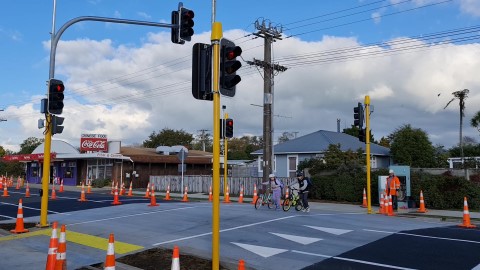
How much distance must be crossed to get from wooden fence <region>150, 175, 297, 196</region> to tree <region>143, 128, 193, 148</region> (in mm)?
40683

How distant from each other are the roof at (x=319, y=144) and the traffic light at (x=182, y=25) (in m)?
23.6

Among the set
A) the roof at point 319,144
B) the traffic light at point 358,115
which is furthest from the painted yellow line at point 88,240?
the roof at point 319,144

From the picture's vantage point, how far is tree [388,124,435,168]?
37.8 meters

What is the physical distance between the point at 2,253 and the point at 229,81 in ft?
21.9

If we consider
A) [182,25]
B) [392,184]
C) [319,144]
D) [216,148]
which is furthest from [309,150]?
[216,148]

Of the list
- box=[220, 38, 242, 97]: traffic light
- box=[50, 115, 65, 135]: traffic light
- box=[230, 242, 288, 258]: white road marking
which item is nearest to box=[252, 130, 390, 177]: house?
box=[50, 115, 65, 135]: traffic light

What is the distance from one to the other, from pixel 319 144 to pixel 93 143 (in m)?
22.4

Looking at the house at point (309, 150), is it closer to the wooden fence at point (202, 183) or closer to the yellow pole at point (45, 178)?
the wooden fence at point (202, 183)

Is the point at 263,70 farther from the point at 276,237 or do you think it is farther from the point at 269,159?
the point at 276,237

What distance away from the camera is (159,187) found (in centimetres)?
3700

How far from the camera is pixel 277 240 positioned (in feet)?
36.1

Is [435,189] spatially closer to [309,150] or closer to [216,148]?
[309,150]

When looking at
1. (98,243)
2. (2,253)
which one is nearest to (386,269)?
(98,243)

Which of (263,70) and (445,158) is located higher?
(263,70)
